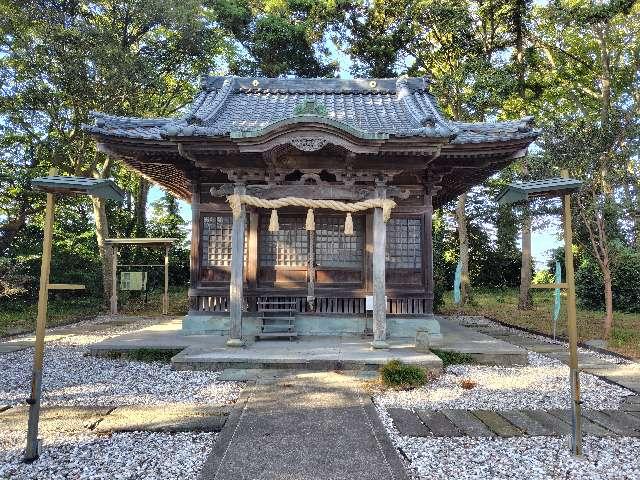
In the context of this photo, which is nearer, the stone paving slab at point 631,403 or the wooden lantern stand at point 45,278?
the wooden lantern stand at point 45,278

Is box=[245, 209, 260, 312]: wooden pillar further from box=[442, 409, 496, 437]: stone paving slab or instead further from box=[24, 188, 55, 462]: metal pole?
box=[24, 188, 55, 462]: metal pole

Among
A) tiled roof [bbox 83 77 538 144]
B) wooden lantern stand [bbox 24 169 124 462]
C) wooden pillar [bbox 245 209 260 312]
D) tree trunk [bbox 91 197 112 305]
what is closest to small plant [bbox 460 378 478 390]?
tiled roof [bbox 83 77 538 144]

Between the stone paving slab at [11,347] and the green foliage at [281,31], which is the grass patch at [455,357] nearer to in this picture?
the stone paving slab at [11,347]

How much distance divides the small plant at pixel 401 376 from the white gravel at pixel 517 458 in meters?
1.85

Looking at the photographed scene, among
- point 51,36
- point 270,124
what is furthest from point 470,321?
point 51,36

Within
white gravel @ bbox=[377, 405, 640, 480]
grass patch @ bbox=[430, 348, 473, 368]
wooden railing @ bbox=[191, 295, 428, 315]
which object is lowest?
white gravel @ bbox=[377, 405, 640, 480]

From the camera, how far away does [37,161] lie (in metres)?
17.4

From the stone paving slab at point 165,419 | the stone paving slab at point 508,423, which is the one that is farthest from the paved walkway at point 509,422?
the stone paving slab at point 165,419

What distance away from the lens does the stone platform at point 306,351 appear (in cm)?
745

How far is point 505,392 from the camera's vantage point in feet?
21.3

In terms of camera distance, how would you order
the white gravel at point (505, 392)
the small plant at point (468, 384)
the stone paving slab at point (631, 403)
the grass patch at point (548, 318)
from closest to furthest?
1. the stone paving slab at point (631, 403)
2. the white gravel at point (505, 392)
3. the small plant at point (468, 384)
4. the grass patch at point (548, 318)

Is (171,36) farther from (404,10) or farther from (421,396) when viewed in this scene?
(421,396)

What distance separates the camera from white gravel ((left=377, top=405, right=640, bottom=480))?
3898mm

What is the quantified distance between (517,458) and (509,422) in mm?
1026
